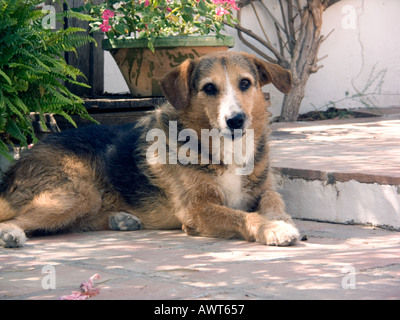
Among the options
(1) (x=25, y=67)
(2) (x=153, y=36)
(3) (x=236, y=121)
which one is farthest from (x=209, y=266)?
(2) (x=153, y=36)

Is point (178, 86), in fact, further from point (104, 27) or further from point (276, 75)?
point (104, 27)

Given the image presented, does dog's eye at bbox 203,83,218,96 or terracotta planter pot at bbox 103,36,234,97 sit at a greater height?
terracotta planter pot at bbox 103,36,234,97

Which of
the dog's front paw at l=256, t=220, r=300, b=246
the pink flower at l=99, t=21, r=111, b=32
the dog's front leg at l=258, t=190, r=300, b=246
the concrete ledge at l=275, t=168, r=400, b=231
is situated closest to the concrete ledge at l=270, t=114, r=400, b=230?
the concrete ledge at l=275, t=168, r=400, b=231

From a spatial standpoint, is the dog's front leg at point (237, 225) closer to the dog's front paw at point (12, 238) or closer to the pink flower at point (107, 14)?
the dog's front paw at point (12, 238)

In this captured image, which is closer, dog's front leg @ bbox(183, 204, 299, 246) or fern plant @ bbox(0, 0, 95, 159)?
dog's front leg @ bbox(183, 204, 299, 246)

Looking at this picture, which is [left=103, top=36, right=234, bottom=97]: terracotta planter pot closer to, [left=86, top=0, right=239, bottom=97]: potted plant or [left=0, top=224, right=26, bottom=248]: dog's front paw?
[left=86, top=0, right=239, bottom=97]: potted plant

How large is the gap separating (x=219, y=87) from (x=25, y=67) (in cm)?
148

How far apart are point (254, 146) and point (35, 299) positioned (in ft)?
8.49

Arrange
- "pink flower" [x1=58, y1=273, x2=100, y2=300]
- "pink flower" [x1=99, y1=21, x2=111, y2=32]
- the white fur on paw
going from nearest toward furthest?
"pink flower" [x1=58, y1=273, x2=100, y2=300], the white fur on paw, "pink flower" [x1=99, y1=21, x2=111, y2=32]

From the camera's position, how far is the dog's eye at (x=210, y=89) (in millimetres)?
5133

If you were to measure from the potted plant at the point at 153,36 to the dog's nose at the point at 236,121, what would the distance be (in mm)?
2292

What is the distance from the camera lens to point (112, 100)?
6930mm

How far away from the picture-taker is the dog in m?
5.07

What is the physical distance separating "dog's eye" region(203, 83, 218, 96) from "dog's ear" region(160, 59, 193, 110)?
0.49 ft
